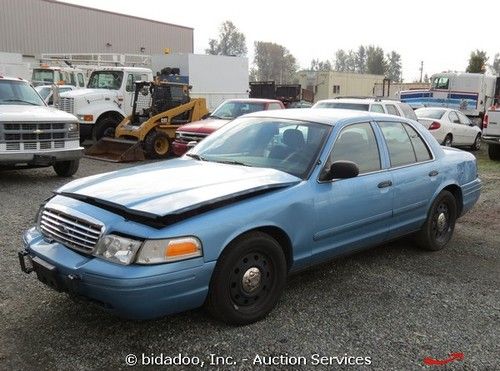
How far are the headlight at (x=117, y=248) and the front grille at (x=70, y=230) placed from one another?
0.07 m

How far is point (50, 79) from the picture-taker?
63.4ft

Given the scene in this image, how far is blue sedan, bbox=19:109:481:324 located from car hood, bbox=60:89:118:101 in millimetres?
10164

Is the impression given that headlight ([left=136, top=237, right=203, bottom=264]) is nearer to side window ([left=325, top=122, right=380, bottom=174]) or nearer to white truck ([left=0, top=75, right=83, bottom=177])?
side window ([left=325, top=122, right=380, bottom=174])

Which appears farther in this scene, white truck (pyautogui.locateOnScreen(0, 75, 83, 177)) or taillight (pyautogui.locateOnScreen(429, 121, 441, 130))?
taillight (pyautogui.locateOnScreen(429, 121, 441, 130))

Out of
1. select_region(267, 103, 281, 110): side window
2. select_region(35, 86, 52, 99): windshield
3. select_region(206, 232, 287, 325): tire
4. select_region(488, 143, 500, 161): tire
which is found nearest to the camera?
select_region(206, 232, 287, 325): tire

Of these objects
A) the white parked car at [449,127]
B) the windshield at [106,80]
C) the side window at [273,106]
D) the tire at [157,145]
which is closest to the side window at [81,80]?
the windshield at [106,80]

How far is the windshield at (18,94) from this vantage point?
377 inches

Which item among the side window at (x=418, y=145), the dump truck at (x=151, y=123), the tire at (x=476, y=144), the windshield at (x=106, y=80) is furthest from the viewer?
the tire at (x=476, y=144)

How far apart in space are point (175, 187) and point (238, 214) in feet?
1.68

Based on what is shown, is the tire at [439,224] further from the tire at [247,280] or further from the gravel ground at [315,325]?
the tire at [247,280]

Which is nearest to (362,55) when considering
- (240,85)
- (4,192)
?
(240,85)

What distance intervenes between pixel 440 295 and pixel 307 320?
1326 mm

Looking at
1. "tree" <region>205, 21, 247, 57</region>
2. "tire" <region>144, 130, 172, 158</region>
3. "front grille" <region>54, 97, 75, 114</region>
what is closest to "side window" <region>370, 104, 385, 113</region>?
"tire" <region>144, 130, 172, 158</region>

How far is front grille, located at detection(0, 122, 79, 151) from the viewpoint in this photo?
8664 mm
